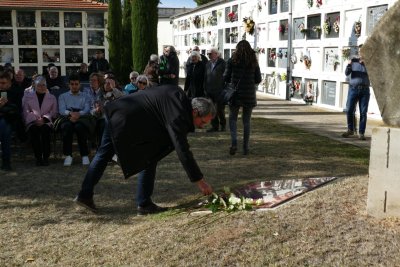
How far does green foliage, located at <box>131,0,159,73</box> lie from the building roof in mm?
3319

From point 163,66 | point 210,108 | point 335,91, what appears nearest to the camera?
point 210,108

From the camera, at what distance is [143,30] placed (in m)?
13.4

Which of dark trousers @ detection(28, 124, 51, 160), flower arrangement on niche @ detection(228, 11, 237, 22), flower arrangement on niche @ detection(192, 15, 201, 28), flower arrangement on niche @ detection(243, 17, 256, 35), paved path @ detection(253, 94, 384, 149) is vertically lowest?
paved path @ detection(253, 94, 384, 149)

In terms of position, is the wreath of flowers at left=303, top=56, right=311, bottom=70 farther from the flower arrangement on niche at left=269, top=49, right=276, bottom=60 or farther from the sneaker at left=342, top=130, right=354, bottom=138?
the sneaker at left=342, top=130, right=354, bottom=138

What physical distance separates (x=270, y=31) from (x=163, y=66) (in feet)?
23.7

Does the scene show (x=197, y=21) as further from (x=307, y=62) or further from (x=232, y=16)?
(x=307, y=62)

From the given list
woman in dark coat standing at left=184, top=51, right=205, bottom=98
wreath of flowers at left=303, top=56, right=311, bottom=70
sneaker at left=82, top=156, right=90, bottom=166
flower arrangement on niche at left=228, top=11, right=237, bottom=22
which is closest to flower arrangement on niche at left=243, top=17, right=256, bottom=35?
flower arrangement on niche at left=228, top=11, right=237, bottom=22

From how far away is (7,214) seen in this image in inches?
182

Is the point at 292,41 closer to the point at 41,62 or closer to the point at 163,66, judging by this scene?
the point at 163,66

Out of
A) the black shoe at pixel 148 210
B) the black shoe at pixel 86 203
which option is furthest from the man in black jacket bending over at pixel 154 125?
the black shoe at pixel 86 203

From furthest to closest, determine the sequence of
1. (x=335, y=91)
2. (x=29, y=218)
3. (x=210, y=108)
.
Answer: (x=335, y=91), (x=29, y=218), (x=210, y=108)

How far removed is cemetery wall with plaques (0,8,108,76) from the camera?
50.4ft

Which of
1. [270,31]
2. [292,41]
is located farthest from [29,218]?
[270,31]

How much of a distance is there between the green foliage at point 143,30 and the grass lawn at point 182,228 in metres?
7.75
